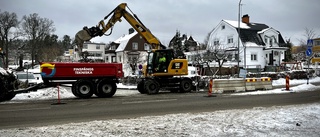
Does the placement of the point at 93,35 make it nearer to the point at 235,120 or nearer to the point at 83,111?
the point at 83,111

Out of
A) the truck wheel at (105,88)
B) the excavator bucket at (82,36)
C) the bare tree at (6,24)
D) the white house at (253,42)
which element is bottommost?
the truck wheel at (105,88)

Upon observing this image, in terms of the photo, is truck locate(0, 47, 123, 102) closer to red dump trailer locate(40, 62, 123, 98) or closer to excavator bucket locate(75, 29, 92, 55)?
red dump trailer locate(40, 62, 123, 98)

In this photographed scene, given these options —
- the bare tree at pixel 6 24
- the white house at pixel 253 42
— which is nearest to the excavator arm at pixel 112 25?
the white house at pixel 253 42

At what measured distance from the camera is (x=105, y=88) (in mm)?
17922

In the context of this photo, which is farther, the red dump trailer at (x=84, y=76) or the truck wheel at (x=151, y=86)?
the truck wheel at (x=151, y=86)

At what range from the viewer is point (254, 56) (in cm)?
4559

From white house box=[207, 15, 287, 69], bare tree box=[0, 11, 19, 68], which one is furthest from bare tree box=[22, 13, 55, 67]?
white house box=[207, 15, 287, 69]

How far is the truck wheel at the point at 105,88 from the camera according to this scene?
17.7m

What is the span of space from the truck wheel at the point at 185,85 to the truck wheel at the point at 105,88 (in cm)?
502

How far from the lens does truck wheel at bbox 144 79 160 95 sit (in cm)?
1938

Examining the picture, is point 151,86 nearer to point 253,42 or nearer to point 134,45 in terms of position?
point 253,42

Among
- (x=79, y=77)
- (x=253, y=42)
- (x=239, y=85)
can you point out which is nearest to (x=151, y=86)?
(x=79, y=77)

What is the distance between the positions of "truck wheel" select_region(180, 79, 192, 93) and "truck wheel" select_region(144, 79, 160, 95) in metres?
1.87

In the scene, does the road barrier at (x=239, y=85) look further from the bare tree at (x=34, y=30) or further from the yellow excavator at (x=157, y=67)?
the bare tree at (x=34, y=30)
